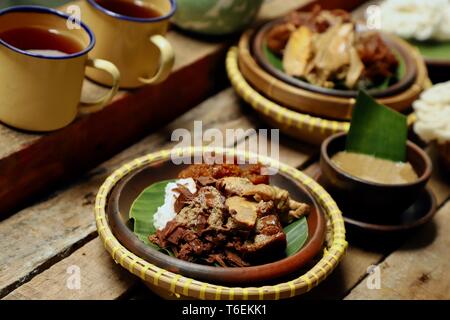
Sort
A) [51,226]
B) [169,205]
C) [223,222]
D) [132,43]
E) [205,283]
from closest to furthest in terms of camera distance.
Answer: [205,283] < [223,222] < [169,205] < [51,226] < [132,43]

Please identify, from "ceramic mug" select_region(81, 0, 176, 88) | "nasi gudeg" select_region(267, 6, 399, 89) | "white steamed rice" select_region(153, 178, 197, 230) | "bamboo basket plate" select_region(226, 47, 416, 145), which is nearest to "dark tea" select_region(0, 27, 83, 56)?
"ceramic mug" select_region(81, 0, 176, 88)

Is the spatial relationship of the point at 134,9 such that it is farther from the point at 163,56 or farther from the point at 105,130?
the point at 105,130

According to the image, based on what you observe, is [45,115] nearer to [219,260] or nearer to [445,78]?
[219,260]

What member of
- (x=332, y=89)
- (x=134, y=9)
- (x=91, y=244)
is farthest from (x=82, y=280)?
(x=332, y=89)

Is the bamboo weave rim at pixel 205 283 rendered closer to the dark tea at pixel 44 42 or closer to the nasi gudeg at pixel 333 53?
the dark tea at pixel 44 42
